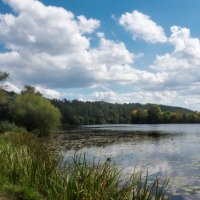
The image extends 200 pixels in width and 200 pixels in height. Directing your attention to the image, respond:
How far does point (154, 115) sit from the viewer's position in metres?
165

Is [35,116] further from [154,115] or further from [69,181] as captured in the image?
[154,115]

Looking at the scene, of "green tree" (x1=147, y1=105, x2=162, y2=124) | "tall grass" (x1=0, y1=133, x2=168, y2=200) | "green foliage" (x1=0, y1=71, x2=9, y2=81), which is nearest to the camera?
"tall grass" (x1=0, y1=133, x2=168, y2=200)

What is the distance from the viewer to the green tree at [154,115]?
164m

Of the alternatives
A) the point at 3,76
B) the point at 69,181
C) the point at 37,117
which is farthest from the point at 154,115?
the point at 69,181

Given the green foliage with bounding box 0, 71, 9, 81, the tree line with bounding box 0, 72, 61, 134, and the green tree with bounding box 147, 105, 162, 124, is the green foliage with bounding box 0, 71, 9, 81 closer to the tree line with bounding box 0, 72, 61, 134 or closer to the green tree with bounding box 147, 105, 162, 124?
the tree line with bounding box 0, 72, 61, 134

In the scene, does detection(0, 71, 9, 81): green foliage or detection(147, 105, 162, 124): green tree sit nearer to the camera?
detection(0, 71, 9, 81): green foliage

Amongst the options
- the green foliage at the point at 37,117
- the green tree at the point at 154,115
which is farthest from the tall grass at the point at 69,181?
the green tree at the point at 154,115

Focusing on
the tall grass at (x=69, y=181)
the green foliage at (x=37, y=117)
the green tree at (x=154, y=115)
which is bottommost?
the tall grass at (x=69, y=181)

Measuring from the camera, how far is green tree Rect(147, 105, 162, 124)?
163625 millimetres

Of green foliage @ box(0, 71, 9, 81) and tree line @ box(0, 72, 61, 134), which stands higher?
green foliage @ box(0, 71, 9, 81)

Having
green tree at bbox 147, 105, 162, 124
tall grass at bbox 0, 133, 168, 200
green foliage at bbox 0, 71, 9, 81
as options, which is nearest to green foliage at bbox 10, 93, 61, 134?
green foliage at bbox 0, 71, 9, 81

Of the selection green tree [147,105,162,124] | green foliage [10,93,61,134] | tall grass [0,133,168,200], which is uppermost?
green tree [147,105,162,124]

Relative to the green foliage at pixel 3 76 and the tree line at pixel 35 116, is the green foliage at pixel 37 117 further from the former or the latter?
the green foliage at pixel 3 76

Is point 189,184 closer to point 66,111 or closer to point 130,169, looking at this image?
point 130,169
